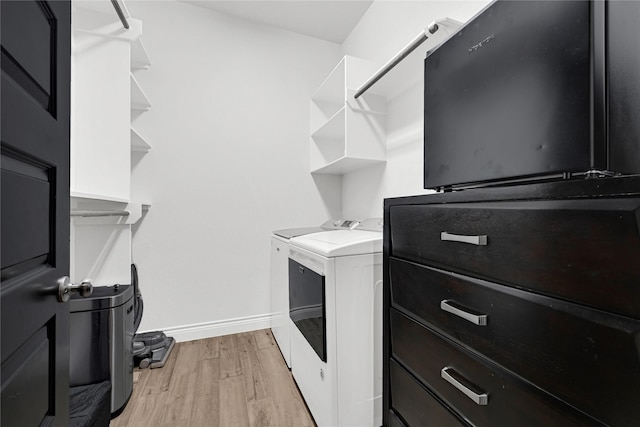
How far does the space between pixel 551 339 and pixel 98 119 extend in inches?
80.2

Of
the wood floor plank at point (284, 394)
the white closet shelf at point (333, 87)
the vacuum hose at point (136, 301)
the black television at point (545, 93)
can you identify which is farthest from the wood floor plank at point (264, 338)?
the white closet shelf at point (333, 87)

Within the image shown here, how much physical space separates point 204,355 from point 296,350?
0.81 meters

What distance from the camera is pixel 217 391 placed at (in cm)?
159

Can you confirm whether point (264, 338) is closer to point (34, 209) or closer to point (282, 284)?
point (282, 284)

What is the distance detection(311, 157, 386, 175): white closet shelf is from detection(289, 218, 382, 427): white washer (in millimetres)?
895

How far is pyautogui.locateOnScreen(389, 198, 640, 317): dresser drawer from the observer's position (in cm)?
46

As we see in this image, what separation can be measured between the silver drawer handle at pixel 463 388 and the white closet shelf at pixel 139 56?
2194mm

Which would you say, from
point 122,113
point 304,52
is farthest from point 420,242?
point 304,52

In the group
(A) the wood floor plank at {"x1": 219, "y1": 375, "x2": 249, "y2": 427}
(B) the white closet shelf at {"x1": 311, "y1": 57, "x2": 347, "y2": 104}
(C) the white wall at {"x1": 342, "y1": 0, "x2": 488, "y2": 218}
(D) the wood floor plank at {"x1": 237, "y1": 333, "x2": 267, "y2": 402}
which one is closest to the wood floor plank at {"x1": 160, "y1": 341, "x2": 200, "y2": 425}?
(A) the wood floor plank at {"x1": 219, "y1": 375, "x2": 249, "y2": 427}

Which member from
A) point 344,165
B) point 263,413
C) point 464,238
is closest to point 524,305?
point 464,238

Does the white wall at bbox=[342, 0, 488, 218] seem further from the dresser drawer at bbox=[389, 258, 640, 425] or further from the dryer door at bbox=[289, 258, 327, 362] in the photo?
the dresser drawer at bbox=[389, 258, 640, 425]

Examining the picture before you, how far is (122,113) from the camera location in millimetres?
1570

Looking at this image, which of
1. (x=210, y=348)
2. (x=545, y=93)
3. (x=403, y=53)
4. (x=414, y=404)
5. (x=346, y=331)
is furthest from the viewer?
(x=210, y=348)

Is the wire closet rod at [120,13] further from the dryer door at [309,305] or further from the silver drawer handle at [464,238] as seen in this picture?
the silver drawer handle at [464,238]
